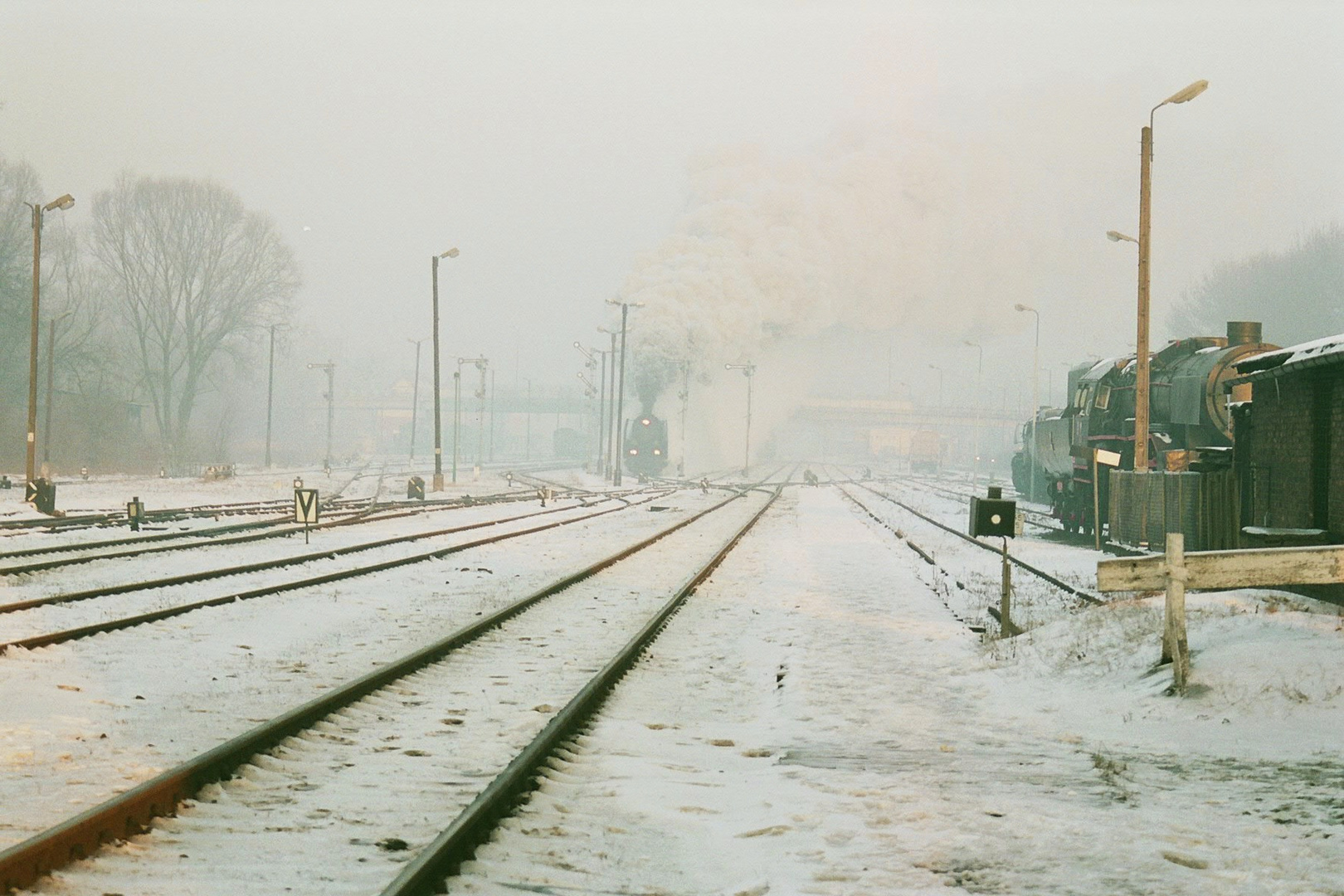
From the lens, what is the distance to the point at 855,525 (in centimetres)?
3119

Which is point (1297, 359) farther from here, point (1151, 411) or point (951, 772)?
point (1151, 411)

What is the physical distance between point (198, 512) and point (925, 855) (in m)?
27.8

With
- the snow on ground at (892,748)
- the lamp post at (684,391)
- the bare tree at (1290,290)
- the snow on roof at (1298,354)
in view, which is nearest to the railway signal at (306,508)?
the snow on ground at (892,748)

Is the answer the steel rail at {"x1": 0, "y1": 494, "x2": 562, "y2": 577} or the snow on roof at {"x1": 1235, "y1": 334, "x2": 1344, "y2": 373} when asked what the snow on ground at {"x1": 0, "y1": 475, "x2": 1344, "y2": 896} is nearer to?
the snow on roof at {"x1": 1235, "y1": 334, "x2": 1344, "y2": 373}

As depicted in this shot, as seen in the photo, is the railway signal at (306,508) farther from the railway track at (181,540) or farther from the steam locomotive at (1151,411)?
the steam locomotive at (1151,411)

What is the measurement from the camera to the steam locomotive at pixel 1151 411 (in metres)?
23.2

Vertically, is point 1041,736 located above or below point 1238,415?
below

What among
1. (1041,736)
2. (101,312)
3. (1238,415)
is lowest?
(1041,736)

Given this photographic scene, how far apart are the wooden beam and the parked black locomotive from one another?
5348 cm

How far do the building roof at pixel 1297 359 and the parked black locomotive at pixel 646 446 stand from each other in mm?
47022

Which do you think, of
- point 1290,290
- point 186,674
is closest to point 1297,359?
point 186,674

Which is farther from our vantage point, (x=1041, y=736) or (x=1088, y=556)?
(x=1088, y=556)

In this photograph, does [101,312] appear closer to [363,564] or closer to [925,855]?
[363,564]

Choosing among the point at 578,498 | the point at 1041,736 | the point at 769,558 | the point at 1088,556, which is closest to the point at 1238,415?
the point at 1088,556
